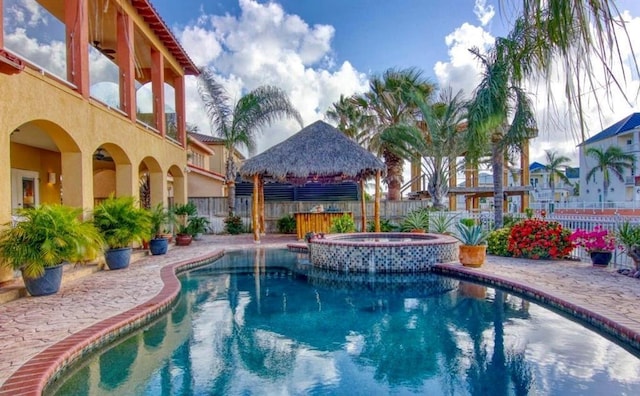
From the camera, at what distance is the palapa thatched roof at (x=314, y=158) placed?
16.5m

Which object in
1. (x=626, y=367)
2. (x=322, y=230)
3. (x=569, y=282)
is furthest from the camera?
(x=322, y=230)

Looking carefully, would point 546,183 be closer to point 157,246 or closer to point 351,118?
point 351,118

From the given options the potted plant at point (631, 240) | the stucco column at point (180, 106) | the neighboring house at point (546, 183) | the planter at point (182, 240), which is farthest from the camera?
the neighboring house at point (546, 183)

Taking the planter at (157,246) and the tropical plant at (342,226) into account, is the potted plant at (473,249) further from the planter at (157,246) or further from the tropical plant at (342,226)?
the planter at (157,246)

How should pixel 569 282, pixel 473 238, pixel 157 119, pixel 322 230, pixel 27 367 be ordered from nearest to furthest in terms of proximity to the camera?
pixel 27 367, pixel 569 282, pixel 473 238, pixel 157 119, pixel 322 230

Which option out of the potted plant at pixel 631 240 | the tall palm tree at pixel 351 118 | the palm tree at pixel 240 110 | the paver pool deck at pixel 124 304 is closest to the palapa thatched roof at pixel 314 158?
the palm tree at pixel 240 110

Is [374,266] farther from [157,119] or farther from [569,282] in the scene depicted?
[157,119]

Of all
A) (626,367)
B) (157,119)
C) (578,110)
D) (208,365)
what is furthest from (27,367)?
(157,119)

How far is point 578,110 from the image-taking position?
1.33m

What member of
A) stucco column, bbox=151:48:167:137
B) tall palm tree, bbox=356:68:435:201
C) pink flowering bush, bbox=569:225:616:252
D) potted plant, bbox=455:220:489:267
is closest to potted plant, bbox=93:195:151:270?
stucco column, bbox=151:48:167:137

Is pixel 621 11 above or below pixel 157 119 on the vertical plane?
below

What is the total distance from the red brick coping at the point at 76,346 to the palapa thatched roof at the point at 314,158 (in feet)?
30.8

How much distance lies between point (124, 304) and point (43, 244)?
1.69 metres

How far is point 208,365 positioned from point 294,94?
18.4 metres
